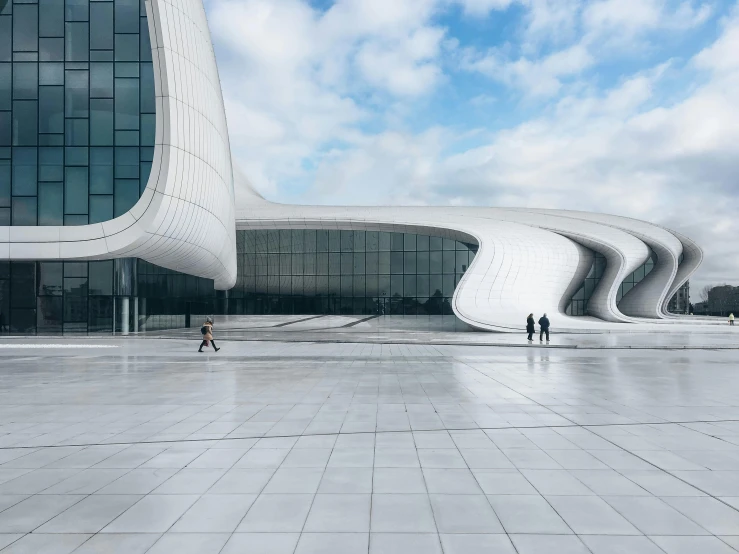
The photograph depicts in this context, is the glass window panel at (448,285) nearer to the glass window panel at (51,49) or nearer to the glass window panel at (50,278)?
the glass window panel at (50,278)

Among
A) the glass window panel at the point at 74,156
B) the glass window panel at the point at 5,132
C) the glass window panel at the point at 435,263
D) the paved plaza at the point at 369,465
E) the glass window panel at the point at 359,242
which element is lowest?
the paved plaza at the point at 369,465

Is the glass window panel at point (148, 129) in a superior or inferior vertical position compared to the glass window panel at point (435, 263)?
superior

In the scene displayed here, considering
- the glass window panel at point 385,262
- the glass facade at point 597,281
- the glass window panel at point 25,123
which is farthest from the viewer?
the glass facade at point 597,281

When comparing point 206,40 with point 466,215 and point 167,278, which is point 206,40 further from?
point 466,215

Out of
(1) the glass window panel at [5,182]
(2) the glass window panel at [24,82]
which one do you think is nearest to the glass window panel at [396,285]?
(1) the glass window panel at [5,182]

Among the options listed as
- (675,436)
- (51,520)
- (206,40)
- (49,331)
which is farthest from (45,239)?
(675,436)

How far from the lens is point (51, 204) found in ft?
96.0

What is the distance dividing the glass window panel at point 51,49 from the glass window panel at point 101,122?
2839mm

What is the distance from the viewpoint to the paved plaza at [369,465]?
4.50 meters

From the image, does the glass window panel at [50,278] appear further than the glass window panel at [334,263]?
No

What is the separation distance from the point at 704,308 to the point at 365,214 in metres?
114

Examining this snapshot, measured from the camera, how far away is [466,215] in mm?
47875

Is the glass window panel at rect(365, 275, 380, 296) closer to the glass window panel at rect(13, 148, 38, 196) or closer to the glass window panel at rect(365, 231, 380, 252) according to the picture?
the glass window panel at rect(365, 231, 380, 252)

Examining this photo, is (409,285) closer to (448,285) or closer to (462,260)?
(448,285)
